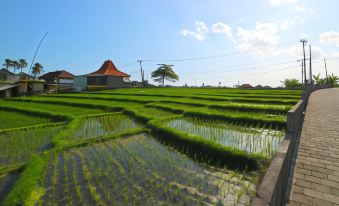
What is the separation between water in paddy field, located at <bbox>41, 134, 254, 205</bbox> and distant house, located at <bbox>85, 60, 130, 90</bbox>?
119ft

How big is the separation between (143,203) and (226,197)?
1588mm

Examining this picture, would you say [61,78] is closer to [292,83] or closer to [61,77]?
[61,77]

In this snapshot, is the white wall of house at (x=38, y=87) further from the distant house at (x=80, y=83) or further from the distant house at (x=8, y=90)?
the distant house at (x=80, y=83)

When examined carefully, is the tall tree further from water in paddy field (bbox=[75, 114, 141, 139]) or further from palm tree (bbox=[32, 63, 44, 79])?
palm tree (bbox=[32, 63, 44, 79])

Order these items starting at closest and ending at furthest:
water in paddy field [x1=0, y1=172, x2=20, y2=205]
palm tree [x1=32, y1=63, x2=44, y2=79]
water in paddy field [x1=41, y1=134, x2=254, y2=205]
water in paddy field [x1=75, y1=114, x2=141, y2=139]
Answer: water in paddy field [x1=41, y1=134, x2=254, y2=205] < water in paddy field [x1=0, y1=172, x2=20, y2=205] < water in paddy field [x1=75, y1=114, x2=141, y2=139] < palm tree [x1=32, y1=63, x2=44, y2=79]

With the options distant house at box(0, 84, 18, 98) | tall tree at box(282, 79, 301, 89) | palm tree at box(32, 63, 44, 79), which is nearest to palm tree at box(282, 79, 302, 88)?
tall tree at box(282, 79, 301, 89)

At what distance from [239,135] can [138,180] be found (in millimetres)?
4955

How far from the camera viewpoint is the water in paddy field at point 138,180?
4.47 meters

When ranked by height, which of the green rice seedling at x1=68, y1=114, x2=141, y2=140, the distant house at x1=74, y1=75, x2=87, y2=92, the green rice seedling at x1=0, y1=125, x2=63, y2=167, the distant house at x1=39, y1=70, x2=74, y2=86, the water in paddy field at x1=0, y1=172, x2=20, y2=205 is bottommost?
the water in paddy field at x1=0, y1=172, x2=20, y2=205

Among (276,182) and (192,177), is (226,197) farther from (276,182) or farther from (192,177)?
(276,182)

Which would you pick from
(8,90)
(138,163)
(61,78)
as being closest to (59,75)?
(61,78)

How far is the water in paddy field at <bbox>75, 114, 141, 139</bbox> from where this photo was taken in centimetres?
990

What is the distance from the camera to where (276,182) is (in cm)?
326

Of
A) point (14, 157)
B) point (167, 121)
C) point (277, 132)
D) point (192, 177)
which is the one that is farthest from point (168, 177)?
point (167, 121)
